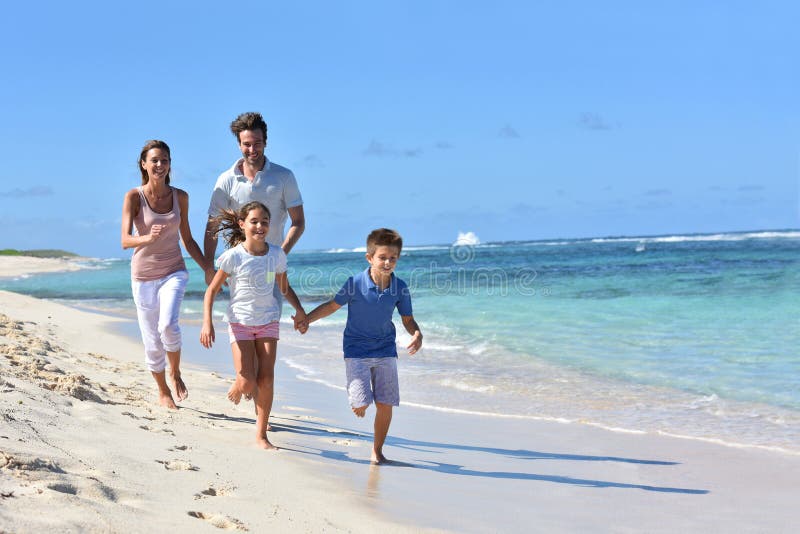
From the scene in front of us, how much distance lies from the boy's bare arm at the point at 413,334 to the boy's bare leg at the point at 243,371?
943 millimetres

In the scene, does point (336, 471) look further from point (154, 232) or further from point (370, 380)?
point (154, 232)

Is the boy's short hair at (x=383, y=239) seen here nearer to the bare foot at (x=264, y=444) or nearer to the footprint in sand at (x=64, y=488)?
the bare foot at (x=264, y=444)

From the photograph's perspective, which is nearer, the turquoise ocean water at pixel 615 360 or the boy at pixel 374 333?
the boy at pixel 374 333

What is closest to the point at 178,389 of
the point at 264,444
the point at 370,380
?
the point at 264,444

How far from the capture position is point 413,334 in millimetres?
4566

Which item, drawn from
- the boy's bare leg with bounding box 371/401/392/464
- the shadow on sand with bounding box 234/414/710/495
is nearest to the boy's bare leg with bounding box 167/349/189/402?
the shadow on sand with bounding box 234/414/710/495

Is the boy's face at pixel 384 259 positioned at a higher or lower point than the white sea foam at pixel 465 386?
higher

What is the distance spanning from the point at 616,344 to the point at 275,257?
626cm

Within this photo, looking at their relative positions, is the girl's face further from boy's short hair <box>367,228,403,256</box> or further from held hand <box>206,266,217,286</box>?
boy's short hair <box>367,228,403,256</box>

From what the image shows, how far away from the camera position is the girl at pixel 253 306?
181 inches

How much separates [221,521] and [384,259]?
1952 millimetres

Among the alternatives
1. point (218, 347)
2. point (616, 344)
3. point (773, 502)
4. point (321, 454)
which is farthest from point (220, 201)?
point (616, 344)

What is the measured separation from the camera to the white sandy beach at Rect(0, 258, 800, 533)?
292 cm

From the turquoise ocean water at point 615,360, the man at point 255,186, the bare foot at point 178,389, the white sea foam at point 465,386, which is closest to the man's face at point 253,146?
the man at point 255,186
